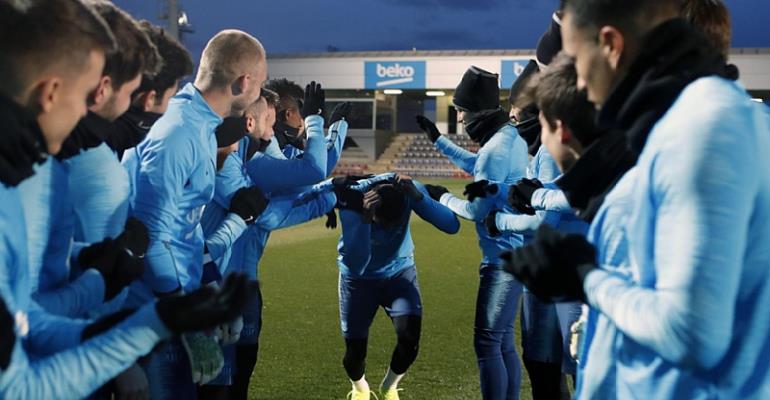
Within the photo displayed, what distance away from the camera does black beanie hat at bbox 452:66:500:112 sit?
15.3 ft

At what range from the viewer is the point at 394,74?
140 feet

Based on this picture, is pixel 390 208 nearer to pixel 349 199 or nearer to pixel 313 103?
pixel 349 199

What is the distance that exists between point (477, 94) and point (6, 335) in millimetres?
3694

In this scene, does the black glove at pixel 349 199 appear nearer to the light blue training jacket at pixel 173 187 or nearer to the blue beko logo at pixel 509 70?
the light blue training jacket at pixel 173 187

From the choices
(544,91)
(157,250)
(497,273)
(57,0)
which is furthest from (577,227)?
(57,0)

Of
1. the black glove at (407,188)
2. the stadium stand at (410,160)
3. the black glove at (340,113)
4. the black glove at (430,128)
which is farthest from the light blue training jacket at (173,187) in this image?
the stadium stand at (410,160)

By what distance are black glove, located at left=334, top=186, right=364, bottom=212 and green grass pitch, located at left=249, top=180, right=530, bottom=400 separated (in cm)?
136

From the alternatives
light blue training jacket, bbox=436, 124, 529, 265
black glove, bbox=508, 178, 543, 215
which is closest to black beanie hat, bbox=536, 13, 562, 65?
light blue training jacket, bbox=436, 124, 529, 265

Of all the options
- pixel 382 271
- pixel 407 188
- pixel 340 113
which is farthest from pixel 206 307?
pixel 340 113

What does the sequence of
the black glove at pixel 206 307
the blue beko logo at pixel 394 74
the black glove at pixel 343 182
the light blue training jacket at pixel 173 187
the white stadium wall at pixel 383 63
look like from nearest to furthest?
the black glove at pixel 206 307 < the light blue training jacket at pixel 173 187 < the black glove at pixel 343 182 < the white stadium wall at pixel 383 63 < the blue beko logo at pixel 394 74

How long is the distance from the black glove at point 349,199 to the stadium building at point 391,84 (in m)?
34.1

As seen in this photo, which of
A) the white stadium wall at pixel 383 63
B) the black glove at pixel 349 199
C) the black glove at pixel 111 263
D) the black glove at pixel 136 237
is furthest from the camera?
the white stadium wall at pixel 383 63

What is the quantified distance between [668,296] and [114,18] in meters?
1.86

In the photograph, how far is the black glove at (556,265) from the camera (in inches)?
61.2
